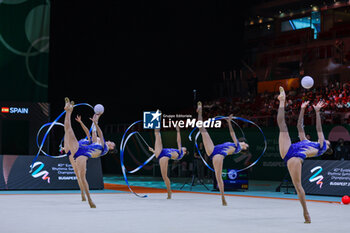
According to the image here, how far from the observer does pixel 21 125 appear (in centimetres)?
2450

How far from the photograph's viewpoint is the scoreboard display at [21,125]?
79.2ft

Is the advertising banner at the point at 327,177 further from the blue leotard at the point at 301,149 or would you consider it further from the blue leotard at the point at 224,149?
the blue leotard at the point at 301,149

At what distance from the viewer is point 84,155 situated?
12820 mm

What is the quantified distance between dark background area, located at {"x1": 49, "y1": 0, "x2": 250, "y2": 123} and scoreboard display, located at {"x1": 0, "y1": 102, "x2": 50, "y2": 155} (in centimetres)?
935

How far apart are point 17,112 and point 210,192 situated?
10328mm

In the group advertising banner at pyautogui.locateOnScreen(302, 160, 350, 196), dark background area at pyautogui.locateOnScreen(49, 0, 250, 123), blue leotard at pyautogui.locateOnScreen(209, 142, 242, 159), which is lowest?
advertising banner at pyautogui.locateOnScreen(302, 160, 350, 196)

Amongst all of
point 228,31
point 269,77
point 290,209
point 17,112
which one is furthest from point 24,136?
point 269,77

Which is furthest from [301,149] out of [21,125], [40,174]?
[21,125]

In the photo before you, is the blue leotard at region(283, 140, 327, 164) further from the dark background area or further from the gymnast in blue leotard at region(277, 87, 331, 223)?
the dark background area

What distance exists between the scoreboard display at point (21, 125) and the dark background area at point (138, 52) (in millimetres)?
9349

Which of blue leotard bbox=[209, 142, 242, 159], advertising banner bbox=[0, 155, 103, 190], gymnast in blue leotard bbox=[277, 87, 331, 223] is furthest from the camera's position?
advertising banner bbox=[0, 155, 103, 190]

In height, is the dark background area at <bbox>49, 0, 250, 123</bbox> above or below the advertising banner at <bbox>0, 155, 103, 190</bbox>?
above

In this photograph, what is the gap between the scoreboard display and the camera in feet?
79.2

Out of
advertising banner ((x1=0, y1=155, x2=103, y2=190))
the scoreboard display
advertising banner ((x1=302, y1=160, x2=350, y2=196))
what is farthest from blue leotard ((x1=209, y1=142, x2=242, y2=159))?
the scoreboard display
